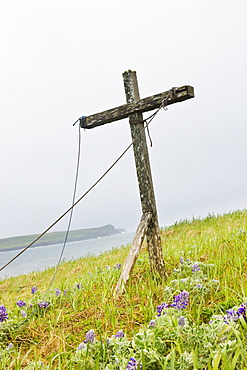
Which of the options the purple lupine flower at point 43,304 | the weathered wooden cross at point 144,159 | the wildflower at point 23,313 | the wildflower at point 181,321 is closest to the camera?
the wildflower at point 181,321

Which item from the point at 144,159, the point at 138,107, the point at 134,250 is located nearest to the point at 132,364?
the point at 134,250

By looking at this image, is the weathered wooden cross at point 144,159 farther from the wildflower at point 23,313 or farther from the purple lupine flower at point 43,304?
the wildflower at point 23,313

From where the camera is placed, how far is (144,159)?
5.03 meters

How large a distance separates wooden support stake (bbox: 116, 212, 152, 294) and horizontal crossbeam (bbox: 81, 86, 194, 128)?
5.03ft

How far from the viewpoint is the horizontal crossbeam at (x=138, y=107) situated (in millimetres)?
4789

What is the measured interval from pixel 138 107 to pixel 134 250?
2.05m

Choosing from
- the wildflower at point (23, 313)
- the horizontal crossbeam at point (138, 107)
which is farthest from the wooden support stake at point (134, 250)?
the horizontal crossbeam at point (138, 107)

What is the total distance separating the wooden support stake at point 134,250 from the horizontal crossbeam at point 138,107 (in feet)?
5.03

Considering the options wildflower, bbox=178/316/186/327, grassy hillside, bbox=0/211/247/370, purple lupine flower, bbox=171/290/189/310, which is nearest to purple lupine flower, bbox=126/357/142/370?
grassy hillside, bbox=0/211/247/370

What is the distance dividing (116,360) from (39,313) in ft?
7.26

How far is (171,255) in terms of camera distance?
18.6ft

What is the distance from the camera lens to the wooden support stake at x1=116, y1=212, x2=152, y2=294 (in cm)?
459

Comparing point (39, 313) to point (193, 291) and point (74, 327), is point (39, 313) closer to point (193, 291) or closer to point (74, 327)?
point (74, 327)

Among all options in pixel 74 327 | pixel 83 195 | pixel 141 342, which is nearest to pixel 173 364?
pixel 141 342
